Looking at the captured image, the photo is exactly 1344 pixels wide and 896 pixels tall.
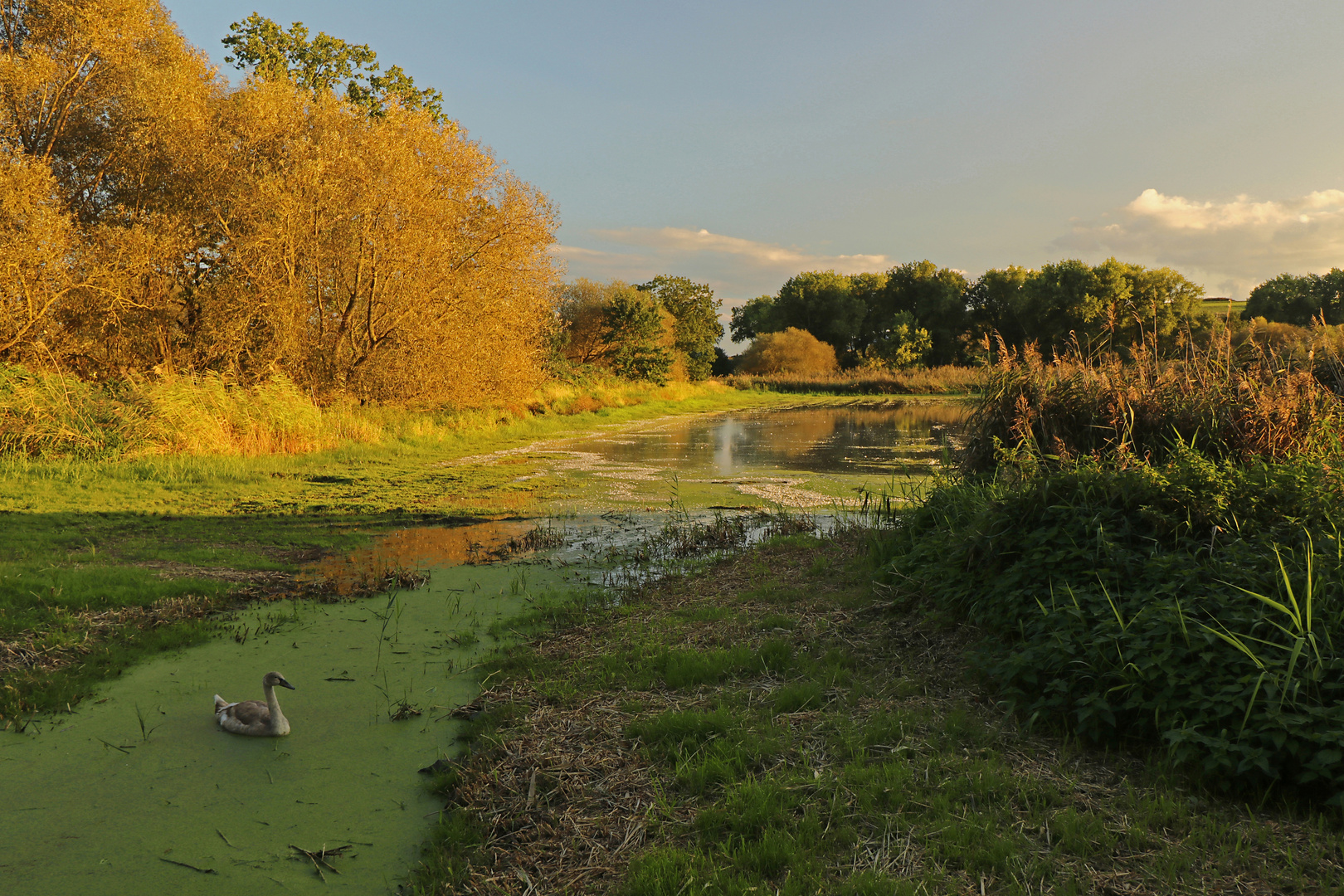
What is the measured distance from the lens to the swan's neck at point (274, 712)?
400 centimetres

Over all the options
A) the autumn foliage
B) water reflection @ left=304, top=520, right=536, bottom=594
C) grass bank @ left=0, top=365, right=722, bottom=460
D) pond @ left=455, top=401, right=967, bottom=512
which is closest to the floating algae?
water reflection @ left=304, top=520, right=536, bottom=594

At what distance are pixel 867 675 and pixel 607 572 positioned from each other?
3373 mm

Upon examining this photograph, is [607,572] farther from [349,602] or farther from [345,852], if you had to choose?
[345,852]

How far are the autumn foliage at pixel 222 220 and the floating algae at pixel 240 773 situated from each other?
13.0m

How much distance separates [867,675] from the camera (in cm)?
447

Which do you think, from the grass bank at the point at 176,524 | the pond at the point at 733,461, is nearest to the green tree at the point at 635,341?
the pond at the point at 733,461

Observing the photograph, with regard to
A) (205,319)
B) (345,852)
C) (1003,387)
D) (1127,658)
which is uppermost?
(205,319)

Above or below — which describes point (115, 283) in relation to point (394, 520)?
above

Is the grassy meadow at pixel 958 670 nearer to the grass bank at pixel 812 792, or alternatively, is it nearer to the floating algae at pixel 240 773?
the grass bank at pixel 812 792

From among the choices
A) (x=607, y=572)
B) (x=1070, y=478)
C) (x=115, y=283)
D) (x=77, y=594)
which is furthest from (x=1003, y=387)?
(x=115, y=283)

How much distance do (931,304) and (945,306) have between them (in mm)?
1970

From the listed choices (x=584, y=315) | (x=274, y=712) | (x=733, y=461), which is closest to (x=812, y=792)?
(x=274, y=712)

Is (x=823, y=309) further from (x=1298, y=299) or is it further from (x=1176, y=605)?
(x=1176, y=605)

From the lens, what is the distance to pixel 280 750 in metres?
3.88
